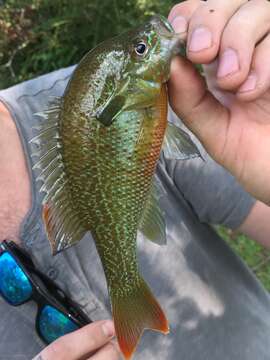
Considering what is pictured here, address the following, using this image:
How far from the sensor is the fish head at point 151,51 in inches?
40.2

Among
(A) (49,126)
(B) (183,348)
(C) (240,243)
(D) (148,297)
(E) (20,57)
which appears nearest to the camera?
(A) (49,126)

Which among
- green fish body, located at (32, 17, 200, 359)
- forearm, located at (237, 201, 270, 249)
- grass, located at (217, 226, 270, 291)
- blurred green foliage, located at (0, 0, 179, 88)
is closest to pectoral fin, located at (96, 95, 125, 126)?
green fish body, located at (32, 17, 200, 359)

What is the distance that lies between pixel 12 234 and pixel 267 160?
706 millimetres

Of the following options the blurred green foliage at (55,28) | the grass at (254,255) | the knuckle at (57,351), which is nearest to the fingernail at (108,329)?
the knuckle at (57,351)

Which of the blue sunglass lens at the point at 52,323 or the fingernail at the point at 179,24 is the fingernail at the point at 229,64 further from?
the blue sunglass lens at the point at 52,323

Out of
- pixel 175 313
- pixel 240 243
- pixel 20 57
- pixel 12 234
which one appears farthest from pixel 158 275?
pixel 20 57

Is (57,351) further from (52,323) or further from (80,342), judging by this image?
(52,323)

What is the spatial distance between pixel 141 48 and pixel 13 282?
29.0 inches

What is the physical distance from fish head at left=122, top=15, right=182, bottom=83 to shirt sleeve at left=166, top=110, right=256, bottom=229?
1.86 feet

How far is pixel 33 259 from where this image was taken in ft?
4.66

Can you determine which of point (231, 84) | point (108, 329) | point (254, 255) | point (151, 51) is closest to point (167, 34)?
point (151, 51)

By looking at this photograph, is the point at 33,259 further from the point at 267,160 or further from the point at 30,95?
the point at 267,160

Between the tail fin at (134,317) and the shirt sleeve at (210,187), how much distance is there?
0.50 meters

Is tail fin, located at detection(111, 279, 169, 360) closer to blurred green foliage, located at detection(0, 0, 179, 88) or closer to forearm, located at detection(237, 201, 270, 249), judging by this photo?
forearm, located at detection(237, 201, 270, 249)
